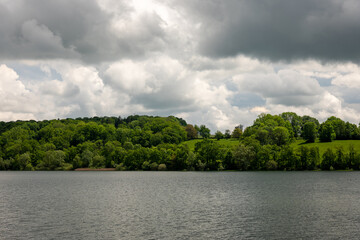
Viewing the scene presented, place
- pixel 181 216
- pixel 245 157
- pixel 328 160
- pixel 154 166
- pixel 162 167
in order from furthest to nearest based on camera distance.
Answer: pixel 154 166 → pixel 162 167 → pixel 245 157 → pixel 328 160 → pixel 181 216

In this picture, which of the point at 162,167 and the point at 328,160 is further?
the point at 162,167

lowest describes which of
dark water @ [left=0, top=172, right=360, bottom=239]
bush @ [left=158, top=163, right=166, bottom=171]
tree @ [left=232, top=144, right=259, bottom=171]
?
dark water @ [left=0, top=172, right=360, bottom=239]

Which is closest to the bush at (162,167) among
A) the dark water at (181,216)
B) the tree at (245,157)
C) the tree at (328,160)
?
the tree at (245,157)

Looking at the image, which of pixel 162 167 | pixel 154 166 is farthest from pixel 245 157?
pixel 154 166

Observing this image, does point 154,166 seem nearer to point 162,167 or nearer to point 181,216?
point 162,167

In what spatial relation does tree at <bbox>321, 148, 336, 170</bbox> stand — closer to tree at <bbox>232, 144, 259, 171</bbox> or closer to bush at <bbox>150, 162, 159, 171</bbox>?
tree at <bbox>232, 144, 259, 171</bbox>

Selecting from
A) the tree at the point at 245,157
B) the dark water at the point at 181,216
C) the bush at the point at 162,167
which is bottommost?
the dark water at the point at 181,216

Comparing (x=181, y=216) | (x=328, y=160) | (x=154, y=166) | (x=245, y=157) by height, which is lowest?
(x=181, y=216)

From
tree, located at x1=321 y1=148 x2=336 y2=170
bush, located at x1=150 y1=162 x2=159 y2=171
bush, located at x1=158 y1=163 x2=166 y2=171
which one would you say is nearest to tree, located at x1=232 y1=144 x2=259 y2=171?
tree, located at x1=321 y1=148 x2=336 y2=170

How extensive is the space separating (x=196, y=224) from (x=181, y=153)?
14161cm

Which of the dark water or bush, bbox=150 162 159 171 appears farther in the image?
bush, bbox=150 162 159 171

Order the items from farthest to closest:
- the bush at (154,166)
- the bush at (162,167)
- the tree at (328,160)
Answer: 1. the bush at (154,166)
2. the bush at (162,167)
3. the tree at (328,160)

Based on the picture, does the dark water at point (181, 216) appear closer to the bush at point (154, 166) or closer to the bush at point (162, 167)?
the bush at point (162, 167)

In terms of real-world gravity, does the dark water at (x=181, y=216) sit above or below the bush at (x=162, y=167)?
below
